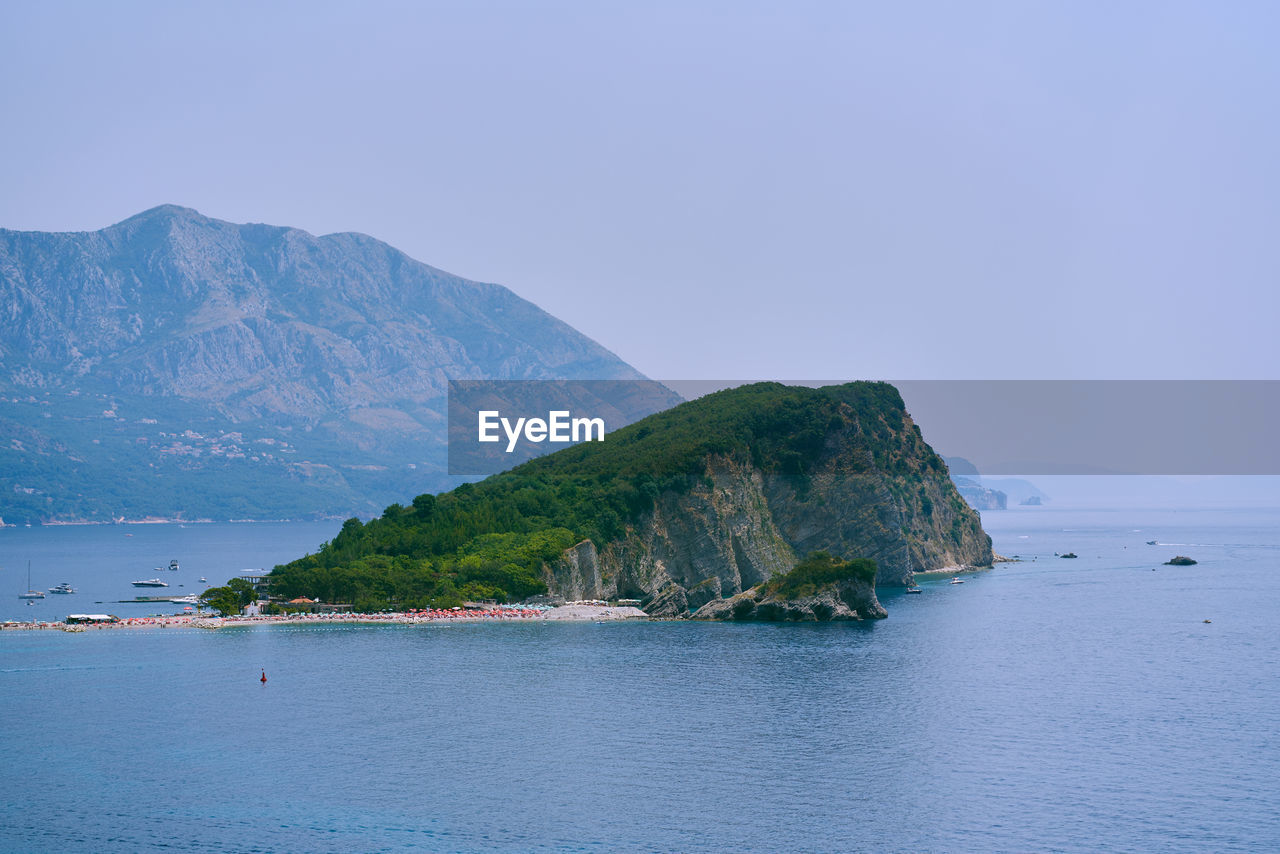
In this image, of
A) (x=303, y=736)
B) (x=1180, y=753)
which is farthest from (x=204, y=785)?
(x=1180, y=753)

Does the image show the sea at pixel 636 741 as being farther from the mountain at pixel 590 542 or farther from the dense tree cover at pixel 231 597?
the mountain at pixel 590 542

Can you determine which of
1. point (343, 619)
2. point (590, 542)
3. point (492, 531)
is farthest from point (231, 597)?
point (590, 542)

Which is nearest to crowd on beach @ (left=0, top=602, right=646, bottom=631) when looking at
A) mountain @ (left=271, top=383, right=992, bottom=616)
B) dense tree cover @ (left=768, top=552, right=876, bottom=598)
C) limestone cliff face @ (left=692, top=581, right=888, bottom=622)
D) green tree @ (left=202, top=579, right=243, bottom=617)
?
green tree @ (left=202, top=579, right=243, bottom=617)

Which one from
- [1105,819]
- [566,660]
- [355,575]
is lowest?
[1105,819]

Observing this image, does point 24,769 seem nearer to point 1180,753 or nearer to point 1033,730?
point 1033,730

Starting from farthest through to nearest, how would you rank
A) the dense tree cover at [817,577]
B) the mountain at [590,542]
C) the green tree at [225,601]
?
the mountain at [590,542] < the dense tree cover at [817,577] < the green tree at [225,601]

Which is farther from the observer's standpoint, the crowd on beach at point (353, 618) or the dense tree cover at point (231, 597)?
the dense tree cover at point (231, 597)

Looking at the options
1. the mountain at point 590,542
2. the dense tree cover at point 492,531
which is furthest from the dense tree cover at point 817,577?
A: the dense tree cover at point 492,531

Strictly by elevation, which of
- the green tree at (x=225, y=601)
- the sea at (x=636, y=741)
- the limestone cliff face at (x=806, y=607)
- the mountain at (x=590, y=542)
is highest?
the mountain at (x=590, y=542)
